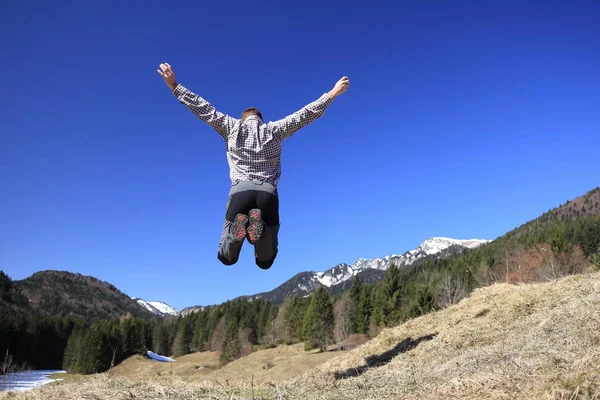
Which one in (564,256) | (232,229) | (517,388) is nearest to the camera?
(517,388)

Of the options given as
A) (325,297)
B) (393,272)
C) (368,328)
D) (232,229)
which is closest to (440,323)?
(232,229)

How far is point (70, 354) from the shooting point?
79.2m

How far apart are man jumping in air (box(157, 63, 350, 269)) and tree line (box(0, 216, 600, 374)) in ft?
96.1

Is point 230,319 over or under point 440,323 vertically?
over

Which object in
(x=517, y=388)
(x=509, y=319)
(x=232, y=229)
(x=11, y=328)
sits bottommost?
(x=517, y=388)

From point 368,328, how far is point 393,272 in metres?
→ 13.5

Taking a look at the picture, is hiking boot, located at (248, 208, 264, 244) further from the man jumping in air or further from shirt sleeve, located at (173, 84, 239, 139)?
shirt sleeve, located at (173, 84, 239, 139)

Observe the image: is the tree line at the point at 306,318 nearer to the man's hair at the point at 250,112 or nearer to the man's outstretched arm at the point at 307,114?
the man's outstretched arm at the point at 307,114

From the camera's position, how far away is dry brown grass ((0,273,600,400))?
3461 mm

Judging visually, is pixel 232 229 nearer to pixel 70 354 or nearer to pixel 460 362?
pixel 460 362

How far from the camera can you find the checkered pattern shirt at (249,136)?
5836 mm

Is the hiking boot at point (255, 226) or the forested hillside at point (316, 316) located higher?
the forested hillside at point (316, 316)

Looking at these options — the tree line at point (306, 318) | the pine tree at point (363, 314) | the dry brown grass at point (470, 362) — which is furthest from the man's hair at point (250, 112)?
the pine tree at point (363, 314)

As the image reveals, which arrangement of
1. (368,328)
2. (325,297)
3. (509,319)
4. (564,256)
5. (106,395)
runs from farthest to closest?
(325,297) → (368,328) → (564,256) → (509,319) → (106,395)
